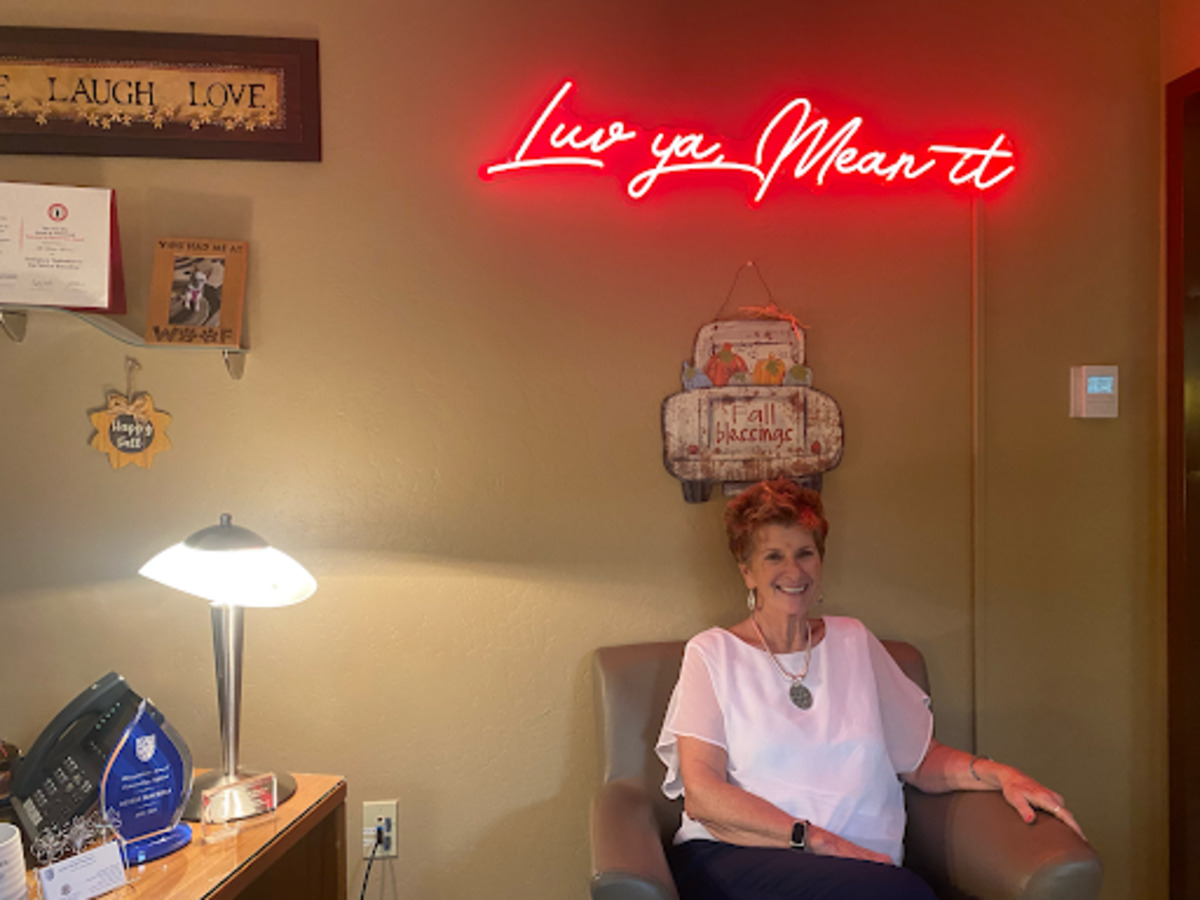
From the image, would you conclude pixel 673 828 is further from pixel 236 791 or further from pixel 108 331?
pixel 108 331

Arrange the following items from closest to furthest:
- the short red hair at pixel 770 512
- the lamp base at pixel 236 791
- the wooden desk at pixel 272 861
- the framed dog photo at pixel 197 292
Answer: the wooden desk at pixel 272 861
the lamp base at pixel 236 791
the short red hair at pixel 770 512
the framed dog photo at pixel 197 292

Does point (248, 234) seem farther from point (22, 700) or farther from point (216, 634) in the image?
point (22, 700)

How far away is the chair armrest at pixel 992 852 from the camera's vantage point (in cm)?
157

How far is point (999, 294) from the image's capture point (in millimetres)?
2309

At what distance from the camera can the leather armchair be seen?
61.7 inches

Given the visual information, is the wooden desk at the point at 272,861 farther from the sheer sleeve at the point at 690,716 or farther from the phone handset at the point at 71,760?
the sheer sleeve at the point at 690,716

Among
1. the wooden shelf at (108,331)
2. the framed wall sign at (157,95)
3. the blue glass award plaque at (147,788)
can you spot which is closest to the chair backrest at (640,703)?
the blue glass award plaque at (147,788)

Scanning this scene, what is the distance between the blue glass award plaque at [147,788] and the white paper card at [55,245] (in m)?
1.03

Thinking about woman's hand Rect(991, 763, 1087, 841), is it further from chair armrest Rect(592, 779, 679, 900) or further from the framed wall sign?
the framed wall sign

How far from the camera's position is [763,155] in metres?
2.24

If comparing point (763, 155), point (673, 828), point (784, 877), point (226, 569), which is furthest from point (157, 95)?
point (784, 877)

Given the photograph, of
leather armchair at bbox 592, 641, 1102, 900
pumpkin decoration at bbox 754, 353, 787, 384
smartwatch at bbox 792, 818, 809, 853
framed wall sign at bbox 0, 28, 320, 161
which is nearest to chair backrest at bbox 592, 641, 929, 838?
leather armchair at bbox 592, 641, 1102, 900

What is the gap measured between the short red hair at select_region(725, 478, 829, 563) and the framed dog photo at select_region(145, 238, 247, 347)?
1.29m

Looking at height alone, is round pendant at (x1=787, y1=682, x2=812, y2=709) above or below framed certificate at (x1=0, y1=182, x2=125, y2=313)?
below
